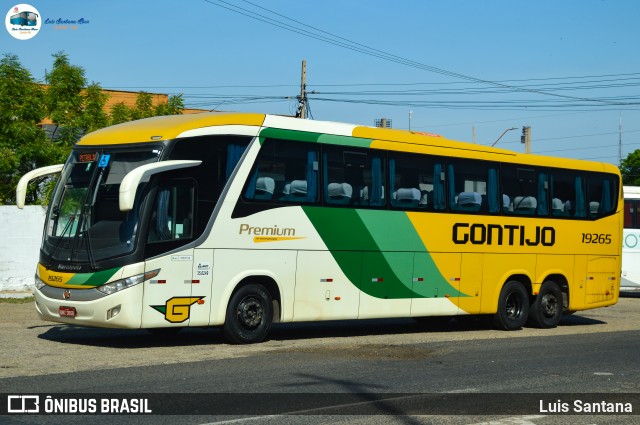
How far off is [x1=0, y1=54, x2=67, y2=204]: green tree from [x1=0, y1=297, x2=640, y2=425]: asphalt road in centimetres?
955

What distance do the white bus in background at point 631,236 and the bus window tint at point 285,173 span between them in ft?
63.1

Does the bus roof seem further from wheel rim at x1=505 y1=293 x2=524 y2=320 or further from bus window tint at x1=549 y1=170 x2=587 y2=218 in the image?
wheel rim at x1=505 y1=293 x2=524 y2=320

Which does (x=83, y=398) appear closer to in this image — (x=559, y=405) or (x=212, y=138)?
(x=559, y=405)

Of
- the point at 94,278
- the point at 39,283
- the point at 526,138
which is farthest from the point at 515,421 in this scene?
the point at 526,138

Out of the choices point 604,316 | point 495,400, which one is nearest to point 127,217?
point 495,400

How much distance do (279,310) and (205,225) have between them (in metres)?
2.15

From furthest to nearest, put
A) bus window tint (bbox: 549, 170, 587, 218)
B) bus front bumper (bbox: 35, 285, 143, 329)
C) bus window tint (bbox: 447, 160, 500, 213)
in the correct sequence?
1. bus window tint (bbox: 549, 170, 587, 218)
2. bus window tint (bbox: 447, 160, 500, 213)
3. bus front bumper (bbox: 35, 285, 143, 329)

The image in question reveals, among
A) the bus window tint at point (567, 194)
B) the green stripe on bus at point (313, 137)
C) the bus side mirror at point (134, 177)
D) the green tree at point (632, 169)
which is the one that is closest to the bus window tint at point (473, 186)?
the bus window tint at point (567, 194)

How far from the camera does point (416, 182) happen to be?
18.2 m

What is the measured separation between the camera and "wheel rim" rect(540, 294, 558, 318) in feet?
69.0

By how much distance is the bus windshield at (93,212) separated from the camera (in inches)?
558

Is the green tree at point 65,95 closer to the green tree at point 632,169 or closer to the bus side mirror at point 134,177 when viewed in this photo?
the bus side mirror at point 134,177

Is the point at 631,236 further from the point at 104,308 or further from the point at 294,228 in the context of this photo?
the point at 104,308

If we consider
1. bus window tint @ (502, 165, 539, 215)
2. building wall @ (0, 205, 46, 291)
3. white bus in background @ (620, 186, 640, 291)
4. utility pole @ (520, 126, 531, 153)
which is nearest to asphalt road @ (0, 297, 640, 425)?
bus window tint @ (502, 165, 539, 215)
